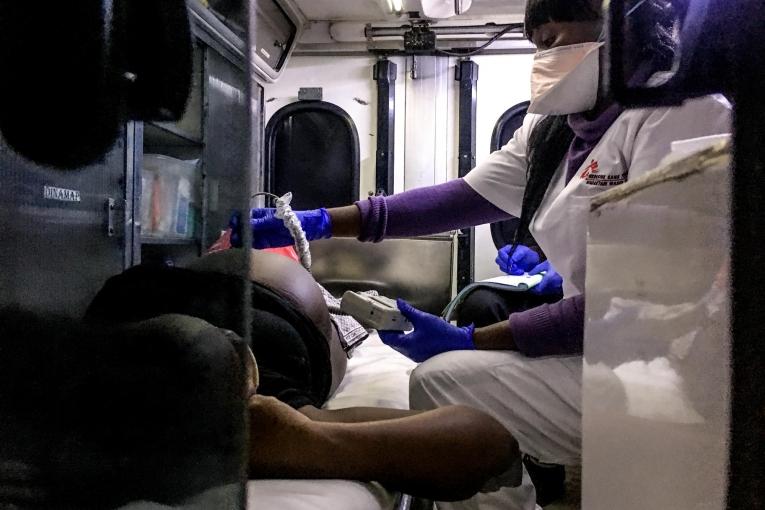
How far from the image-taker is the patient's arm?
739 millimetres

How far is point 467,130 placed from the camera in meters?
3.14

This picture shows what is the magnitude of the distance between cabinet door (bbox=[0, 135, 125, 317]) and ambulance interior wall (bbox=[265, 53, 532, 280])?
106 inches

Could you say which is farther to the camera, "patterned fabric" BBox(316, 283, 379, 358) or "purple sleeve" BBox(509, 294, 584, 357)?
"patterned fabric" BBox(316, 283, 379, 358)

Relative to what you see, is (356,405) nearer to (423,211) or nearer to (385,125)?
(423,211)

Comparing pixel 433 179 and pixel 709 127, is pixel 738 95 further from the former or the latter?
pixel 433 179

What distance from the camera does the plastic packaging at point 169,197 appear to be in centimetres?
47

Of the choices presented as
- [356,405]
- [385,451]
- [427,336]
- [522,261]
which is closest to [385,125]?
[522,261]

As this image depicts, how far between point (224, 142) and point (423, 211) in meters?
1.03

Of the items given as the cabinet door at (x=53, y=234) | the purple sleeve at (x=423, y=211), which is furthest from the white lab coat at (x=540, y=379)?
the cabinet door at (x=53, y=234)

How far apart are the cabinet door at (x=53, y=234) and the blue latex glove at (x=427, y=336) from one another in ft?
2.68

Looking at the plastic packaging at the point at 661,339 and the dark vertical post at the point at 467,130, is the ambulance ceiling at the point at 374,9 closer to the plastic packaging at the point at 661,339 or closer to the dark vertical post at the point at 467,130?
the dark vertical post at the point at 467,130

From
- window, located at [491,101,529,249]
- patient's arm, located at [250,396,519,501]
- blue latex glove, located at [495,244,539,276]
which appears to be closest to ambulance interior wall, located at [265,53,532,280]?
window, located at [491,101,529,249]

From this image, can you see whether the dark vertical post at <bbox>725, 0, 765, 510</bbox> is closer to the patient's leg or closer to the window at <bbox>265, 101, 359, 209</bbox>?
the patient's leg

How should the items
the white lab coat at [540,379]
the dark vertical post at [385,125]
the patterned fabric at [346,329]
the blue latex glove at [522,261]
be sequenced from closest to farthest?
the white lab coat at [540,379] < the patterned fabric at [346,329] < the blue latex glove at [522,261] < the dark vertical post at [385,125]
